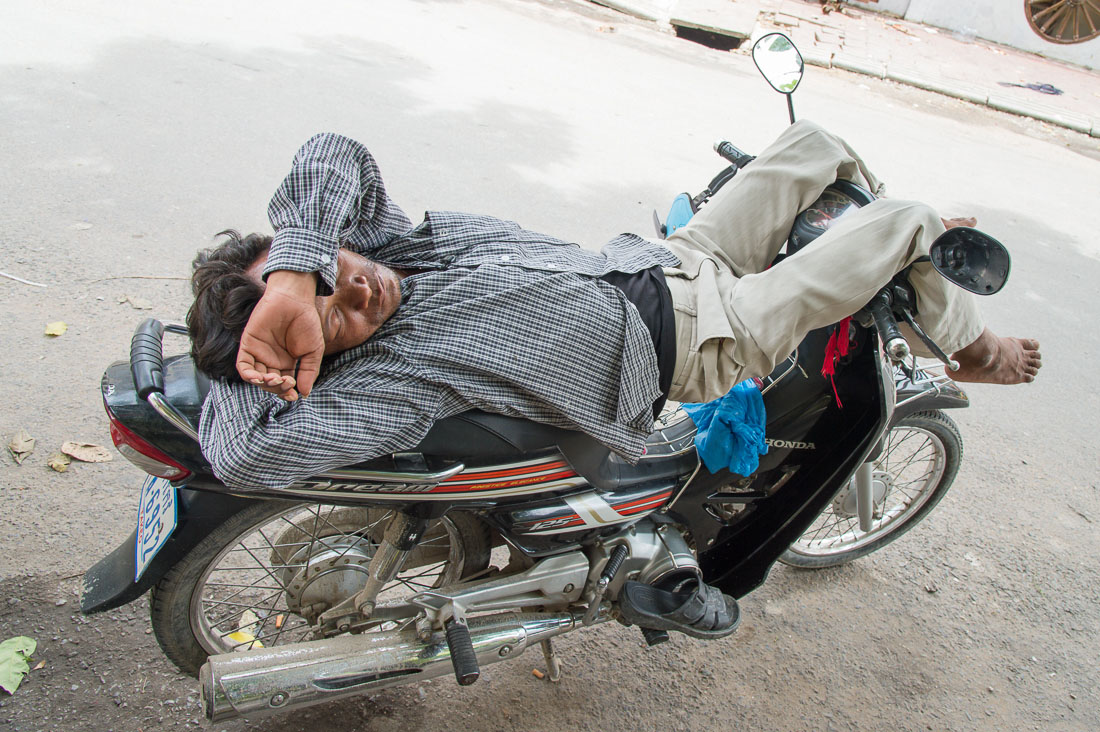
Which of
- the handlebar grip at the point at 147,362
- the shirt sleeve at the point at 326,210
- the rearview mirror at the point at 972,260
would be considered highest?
the rearview mirror at the point at 972,260

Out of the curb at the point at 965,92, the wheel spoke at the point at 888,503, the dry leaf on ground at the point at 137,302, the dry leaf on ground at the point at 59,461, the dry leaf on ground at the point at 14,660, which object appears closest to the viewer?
the dry leaf on ground at the point at 14,660

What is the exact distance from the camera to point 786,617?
2459 millimetres

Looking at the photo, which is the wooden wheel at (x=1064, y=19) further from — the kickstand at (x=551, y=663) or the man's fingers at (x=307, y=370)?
the man's fingers at (x=307, y=370)

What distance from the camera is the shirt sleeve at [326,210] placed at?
1.41 m

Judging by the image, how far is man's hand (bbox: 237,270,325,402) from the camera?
4.40 feet

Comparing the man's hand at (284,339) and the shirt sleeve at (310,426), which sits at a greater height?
the man's hand at (284,339)


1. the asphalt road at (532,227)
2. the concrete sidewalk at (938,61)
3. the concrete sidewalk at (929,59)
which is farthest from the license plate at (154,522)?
the concrete sidewalk at (938,61)

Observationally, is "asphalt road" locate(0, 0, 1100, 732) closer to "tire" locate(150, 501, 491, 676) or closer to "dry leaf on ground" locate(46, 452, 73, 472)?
"dry leaf on ground" locate(46, 452, 73, 472)

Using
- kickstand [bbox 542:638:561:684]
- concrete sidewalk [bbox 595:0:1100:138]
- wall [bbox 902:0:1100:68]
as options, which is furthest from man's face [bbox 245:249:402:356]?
wall [bbox 902:0:1100:68]

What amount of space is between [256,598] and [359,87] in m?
3.83

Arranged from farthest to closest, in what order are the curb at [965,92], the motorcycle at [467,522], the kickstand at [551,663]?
the curb at [965,92]
the kickstand at [551,663]
the motorcycle at [467,522]

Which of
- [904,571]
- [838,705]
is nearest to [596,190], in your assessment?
[904,571]

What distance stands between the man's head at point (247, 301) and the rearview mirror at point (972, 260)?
108 centimetres

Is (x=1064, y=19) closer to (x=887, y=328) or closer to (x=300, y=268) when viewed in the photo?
(x=887, y=328)
